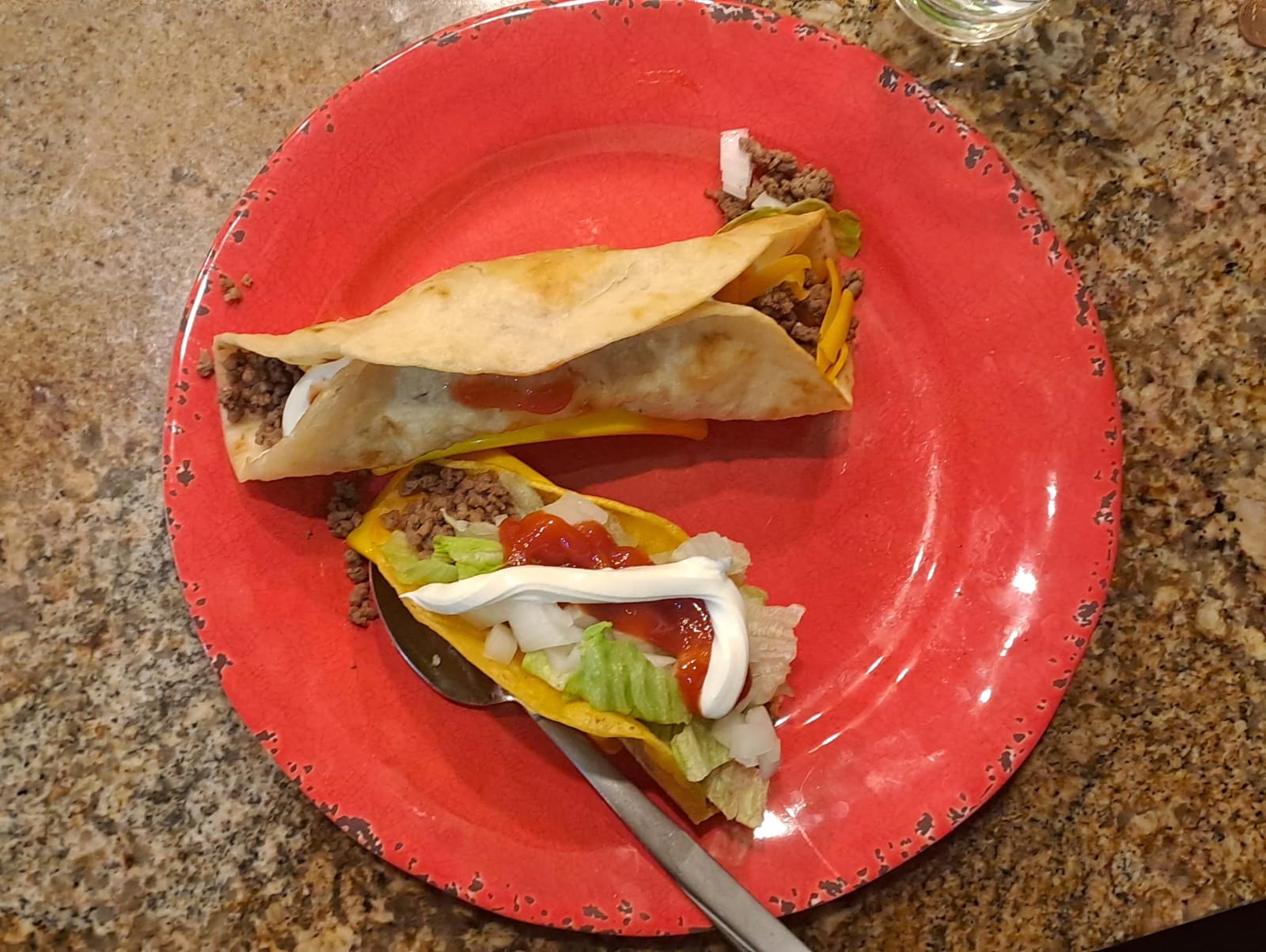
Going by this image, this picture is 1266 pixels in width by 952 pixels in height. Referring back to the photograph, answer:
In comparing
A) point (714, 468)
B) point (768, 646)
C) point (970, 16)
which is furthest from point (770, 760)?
point (970, 16)

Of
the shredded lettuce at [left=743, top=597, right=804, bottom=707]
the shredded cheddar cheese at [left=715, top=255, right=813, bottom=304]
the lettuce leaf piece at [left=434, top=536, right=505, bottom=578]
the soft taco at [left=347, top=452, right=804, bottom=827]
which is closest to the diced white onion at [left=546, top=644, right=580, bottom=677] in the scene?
the soft taco at [left=347, top=452, right=804, bottom=827]

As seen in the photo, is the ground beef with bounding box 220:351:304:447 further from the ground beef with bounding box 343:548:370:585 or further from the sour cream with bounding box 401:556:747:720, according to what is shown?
the sour cream with bounding box 401:556:747:720

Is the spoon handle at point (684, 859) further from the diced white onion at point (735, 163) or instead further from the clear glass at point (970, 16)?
the clear glass at point (970, 16)

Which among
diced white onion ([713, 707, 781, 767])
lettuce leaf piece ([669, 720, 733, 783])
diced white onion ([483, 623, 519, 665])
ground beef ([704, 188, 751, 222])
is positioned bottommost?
diced white onion ([713, 707, 781, 767])

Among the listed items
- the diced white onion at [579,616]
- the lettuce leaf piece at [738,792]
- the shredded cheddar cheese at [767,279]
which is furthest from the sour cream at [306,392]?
the lettuce leaf piece at [738,792]

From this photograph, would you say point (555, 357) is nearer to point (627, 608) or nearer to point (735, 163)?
point (627, 608)

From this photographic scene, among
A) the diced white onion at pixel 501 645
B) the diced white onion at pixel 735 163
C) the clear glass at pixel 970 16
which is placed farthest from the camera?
the clear glass at pixel 970 16
